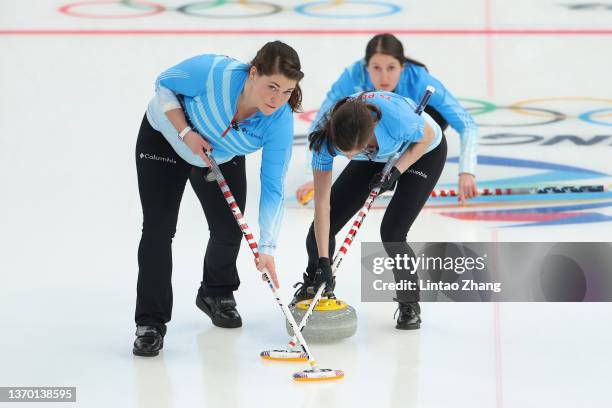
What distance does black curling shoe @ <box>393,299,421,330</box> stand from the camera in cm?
381

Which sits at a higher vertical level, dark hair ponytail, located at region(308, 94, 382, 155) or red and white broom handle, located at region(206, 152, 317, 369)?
dark hair ponytail, located at region(308, 94, 382, 155)

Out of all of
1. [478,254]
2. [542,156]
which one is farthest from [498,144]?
[478,254]

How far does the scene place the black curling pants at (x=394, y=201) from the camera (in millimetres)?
3807

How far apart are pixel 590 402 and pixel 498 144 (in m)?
3.35

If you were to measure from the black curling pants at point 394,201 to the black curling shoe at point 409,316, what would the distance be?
22mm

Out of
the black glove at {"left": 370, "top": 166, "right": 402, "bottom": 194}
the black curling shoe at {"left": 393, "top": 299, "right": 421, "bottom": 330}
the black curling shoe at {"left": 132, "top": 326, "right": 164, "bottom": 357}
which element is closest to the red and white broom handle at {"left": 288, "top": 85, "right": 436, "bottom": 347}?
the black glove at {"left": 370, "top": 166, "right": 402, "bottom": 194}

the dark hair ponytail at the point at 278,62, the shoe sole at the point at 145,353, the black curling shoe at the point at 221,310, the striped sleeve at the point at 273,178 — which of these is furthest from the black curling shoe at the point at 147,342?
the dark hair ponytail at the point at 278,62

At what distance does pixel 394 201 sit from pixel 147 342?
1.00 metres

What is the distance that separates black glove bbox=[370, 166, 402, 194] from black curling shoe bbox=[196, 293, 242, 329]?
2.14 feet

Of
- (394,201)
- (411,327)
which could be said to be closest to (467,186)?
(394,201)

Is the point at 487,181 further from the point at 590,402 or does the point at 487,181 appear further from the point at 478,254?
the point at 590,402

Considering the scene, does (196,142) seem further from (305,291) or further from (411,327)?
(411,327)

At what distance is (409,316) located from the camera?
3.82m

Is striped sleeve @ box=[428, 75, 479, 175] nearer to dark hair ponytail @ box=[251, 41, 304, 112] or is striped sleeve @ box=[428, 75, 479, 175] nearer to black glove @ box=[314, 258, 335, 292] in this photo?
black glove @ box=[314, 258, 335, 292]
